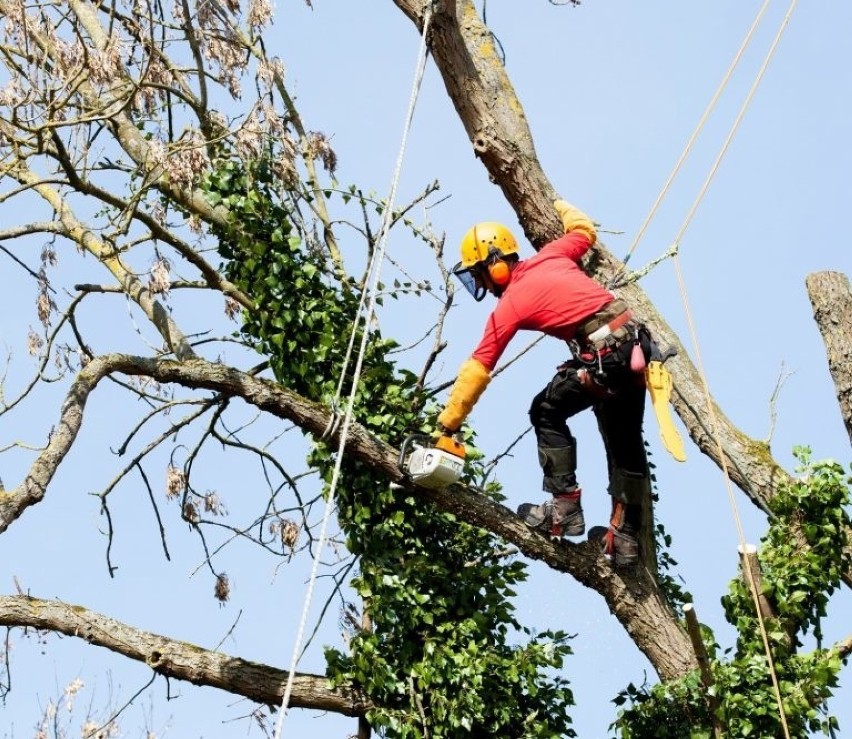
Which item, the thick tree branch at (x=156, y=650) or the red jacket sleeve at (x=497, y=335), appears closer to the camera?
the red jacket sleeve at (x=497, y=335)

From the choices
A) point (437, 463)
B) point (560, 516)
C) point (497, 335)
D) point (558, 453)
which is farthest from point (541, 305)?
point (560, 516)

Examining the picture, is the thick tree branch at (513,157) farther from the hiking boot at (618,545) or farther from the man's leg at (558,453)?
the man's leg at (558,453)

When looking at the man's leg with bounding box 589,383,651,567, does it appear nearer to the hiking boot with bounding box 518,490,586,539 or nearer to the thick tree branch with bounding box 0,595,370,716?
the hiking boot with bounding box 518,490,586,539

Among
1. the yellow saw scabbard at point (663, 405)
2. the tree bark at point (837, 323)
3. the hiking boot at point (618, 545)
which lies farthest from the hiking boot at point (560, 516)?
the tree bark at point (837, 323)

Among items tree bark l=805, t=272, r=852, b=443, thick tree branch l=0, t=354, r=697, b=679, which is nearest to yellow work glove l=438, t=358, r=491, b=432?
thick tree branch l=0, t=354, r=697, b=679

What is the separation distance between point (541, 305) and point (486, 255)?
1.20ft

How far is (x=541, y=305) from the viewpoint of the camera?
690 centimetres

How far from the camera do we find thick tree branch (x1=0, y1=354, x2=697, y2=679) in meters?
7.15

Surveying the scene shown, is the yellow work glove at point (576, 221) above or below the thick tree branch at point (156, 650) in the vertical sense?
above

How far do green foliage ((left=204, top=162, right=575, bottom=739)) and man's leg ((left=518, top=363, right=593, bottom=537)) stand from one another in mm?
669

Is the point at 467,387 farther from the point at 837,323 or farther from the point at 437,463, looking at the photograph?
the point at 837,323

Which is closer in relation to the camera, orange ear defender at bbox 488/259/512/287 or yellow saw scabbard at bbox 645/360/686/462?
yellow saw scabbard at bbox 645/360/686/462

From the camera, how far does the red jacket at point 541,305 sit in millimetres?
6879

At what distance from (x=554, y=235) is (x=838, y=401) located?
5.27 feet
